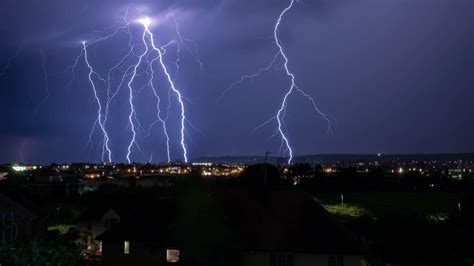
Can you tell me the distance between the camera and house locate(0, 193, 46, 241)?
22391mm

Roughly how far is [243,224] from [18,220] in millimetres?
12165

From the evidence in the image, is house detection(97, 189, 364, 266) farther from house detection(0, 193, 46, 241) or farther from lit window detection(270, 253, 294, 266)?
house detection(0, 193, 46, 241)

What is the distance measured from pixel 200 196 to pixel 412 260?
9985 millimetres

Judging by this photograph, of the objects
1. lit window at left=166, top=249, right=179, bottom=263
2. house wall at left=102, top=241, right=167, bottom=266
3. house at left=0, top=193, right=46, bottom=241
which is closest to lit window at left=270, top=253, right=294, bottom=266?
lit window at left=166, top=249, right=179, bottom=263

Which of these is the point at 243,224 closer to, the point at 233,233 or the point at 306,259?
the point at 233,233

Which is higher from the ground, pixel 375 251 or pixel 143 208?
pixel 143 208

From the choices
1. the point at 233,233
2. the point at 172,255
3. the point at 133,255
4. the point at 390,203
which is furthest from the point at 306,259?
the point at 390,203

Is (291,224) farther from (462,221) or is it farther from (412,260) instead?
(462,221)

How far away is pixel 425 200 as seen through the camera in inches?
2105

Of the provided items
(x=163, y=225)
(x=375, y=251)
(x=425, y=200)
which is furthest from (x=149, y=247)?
(x=425, y=200)

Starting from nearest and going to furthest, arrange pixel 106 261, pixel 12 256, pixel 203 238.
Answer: pixel 12 256 → pixel 203 238 → pixel 106 261

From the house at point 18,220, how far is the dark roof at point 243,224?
5.36m

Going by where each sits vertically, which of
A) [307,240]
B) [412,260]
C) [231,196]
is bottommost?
[412,260]

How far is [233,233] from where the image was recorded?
15812 millimetres
